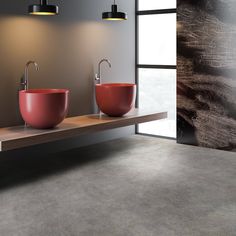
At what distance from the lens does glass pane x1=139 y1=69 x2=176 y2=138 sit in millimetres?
5383

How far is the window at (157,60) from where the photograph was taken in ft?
17.4

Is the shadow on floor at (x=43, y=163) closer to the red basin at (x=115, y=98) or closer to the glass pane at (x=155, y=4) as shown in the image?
the red basin at (x=115, y=98)

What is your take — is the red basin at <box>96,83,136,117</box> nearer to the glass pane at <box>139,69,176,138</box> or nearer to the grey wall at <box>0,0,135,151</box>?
the grey wall at <box>0,0,135,151</box>

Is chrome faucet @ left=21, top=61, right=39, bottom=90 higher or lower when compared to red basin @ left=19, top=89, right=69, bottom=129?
higher

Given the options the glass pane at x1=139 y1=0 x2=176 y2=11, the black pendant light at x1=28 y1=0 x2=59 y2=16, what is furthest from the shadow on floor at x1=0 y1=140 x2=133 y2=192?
the glass pane at x1=139 y1=0 x2=176 y2=11

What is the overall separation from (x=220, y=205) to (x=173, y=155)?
158cm

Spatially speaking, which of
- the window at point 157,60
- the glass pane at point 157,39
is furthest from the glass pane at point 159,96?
the glass pane at point 157,39

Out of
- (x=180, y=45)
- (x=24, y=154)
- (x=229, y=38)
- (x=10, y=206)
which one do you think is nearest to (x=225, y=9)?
(x=229, y=38)

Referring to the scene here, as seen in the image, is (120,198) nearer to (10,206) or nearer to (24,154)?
(10,206)

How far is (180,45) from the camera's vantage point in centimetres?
503

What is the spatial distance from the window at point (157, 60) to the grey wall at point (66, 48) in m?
0.13

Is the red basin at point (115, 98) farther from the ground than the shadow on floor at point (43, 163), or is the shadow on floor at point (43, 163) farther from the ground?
the red basin at point (115, 98)

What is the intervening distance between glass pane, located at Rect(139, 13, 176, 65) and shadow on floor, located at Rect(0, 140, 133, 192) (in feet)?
4.15

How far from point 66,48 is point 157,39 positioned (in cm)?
131
